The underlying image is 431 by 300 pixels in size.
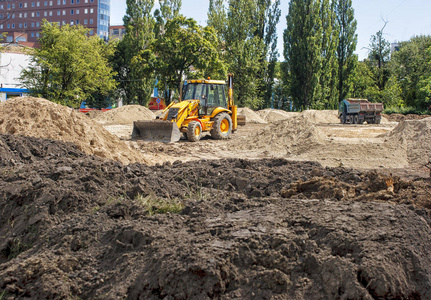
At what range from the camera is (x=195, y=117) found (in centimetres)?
1664

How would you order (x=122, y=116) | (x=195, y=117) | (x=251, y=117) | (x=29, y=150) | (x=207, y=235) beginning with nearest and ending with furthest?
1. (x=207, y=235)
2. (x=29, y=150)
3. (x=195, y=117)
4. (x=122, y=116)
5. (x=251, y=117)

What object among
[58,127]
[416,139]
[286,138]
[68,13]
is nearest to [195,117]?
[286,138]

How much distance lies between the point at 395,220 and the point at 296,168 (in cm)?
391

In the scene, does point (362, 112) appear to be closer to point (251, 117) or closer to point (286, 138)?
point (251, 117)

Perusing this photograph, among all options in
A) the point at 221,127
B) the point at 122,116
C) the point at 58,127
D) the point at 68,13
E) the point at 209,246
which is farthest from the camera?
the point at 68,13

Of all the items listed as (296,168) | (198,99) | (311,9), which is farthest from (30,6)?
(296,168)

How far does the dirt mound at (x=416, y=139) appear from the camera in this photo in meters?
12.4

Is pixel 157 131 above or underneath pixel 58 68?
underneath

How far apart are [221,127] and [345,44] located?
30529mm

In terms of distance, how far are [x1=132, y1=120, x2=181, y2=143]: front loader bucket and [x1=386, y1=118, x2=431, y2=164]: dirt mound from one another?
7628 mm

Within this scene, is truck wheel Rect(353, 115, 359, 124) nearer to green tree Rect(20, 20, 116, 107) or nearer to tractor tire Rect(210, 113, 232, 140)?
tractor tire Rect(210, 113, 232, 140)

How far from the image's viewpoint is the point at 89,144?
10.3 m

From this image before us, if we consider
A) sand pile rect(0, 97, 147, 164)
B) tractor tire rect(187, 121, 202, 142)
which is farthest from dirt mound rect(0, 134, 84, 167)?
tractor tire rect(187, 121, 202, 142)

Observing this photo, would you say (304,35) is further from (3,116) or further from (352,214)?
(352,214)
